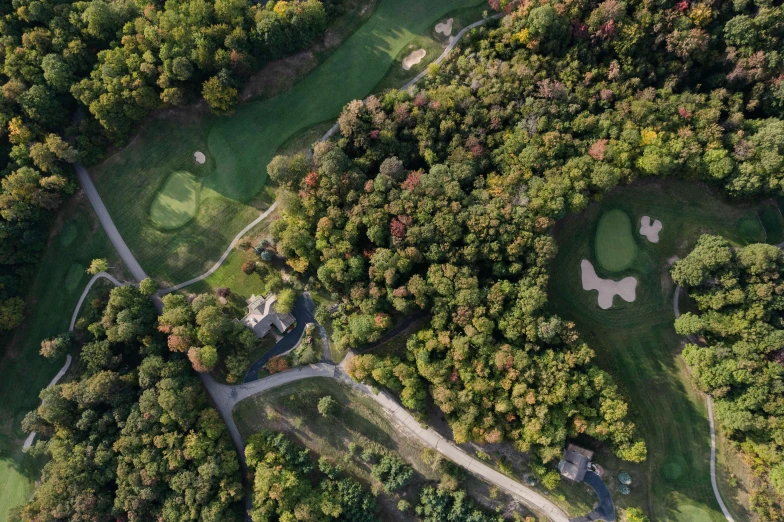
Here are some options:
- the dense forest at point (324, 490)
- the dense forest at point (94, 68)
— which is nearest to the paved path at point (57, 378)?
the dense forest at point (94, 68)

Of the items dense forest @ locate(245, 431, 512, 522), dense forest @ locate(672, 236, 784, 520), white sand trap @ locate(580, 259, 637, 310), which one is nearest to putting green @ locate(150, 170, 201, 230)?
dense forest @ locate(245, 431, 512, 522)

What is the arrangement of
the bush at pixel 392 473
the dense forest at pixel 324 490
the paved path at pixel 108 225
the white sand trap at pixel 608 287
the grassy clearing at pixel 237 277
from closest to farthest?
the dense forest at pixel 324 490
the bush at pixel 392 473
the white sand trap at pixel 608 287
the grassy clearing at pixel 237 277
the paved path at pixel 108 225

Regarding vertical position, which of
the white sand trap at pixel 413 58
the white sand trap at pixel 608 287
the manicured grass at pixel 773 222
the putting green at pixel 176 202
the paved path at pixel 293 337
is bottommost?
the paved path at pixel 293 337

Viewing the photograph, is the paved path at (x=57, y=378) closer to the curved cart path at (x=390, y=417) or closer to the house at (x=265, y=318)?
the curved cart path at (x=390, y=417)

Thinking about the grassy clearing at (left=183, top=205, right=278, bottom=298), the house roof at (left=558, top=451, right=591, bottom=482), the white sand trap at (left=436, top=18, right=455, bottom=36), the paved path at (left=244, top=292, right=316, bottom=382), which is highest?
the white sand trap at (left=436, top=18, right=455, bottom=36)

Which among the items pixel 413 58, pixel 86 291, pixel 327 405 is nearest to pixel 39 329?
pixel 86 291

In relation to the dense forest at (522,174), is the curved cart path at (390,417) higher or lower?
lower

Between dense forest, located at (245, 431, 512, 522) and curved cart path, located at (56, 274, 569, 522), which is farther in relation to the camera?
curved cart path, located at (56, 274, 569, 522)

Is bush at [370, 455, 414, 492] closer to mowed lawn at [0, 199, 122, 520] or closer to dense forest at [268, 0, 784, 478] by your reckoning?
dense forest at [268, 0, 784, 478]
